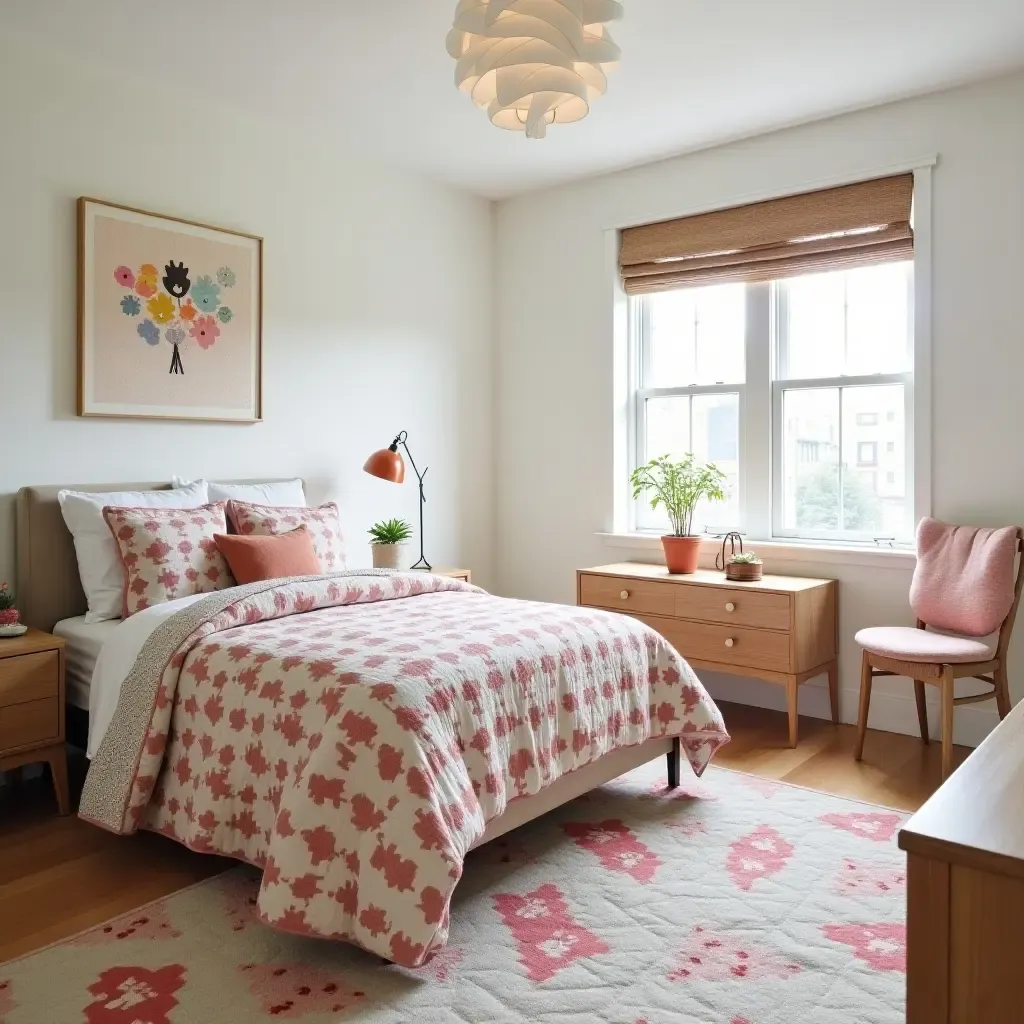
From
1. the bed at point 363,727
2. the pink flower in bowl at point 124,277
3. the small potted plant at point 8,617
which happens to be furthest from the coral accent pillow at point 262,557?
the pink flower in bowl at point 124,277

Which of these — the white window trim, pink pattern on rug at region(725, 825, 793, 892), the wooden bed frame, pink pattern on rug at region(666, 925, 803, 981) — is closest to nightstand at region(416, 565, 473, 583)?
the white window trim

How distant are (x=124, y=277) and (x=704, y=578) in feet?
8.97

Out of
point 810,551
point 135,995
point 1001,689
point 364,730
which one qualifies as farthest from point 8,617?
point 1001,689

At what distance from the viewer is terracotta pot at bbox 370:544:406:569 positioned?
423 centimetres

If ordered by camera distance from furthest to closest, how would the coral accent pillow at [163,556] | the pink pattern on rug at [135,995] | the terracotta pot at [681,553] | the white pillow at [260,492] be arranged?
the terracotta pot at [681,553], the white pillow at [260,492], the coral accent pillow at [163,556], the pink pattern on rug at [135,995]

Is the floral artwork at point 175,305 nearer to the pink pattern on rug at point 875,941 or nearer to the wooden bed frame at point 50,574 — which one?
the wooden bed frame at point 50,574

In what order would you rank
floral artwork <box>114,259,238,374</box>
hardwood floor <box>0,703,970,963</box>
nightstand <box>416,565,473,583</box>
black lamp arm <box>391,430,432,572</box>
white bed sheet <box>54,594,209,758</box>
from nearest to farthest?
hardwood floor <box>0,703,970,963</box> < white bed sheet <box>54,594,209,758</box> < floral artwork <box>114,259,238,374</box> < nightstand <box>416,565,473,583</box> < black lamp arm <box>391,430,432,572</box>

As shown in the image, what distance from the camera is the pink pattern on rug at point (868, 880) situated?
2.41 metres

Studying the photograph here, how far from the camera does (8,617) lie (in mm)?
2998

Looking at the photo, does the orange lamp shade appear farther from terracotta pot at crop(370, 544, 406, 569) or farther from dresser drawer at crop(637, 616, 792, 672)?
dresser drawer at crop(637, 616, 792, 672)

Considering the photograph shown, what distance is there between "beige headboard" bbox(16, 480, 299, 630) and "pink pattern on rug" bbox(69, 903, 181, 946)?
1389mm

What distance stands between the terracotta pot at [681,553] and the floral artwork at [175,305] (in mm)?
2223

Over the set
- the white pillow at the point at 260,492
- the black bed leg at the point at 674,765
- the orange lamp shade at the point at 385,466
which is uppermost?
the orange lamp shade at the point at 385,466

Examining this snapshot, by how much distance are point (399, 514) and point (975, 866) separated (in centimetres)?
398
